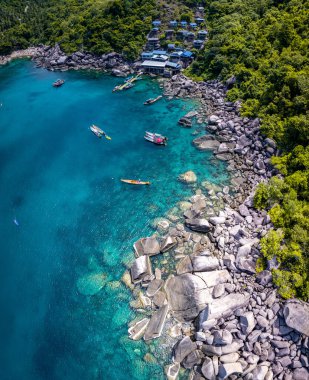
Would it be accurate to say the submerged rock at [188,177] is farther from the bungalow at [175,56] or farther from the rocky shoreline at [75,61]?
the rocky shoreline at [75,61]

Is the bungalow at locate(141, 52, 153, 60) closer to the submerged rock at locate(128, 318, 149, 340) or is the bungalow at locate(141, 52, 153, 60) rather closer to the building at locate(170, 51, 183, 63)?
the building at locate(170, 51, 183, 63)

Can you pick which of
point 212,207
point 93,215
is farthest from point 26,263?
point 212,207

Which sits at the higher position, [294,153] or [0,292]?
[294,153]

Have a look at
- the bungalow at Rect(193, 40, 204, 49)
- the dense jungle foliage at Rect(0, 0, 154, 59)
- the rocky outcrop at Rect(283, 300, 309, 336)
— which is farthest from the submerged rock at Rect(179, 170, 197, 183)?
the dense jungle foliage at Rect(0, 0, 154, 59)

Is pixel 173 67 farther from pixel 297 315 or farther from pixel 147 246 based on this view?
pixel 297 315

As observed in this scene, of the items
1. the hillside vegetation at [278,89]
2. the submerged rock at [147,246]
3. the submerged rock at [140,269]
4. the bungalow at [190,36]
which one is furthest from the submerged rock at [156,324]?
the bungalow at [190,36]

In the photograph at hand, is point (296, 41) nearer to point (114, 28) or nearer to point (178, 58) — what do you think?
point (178, 58)
